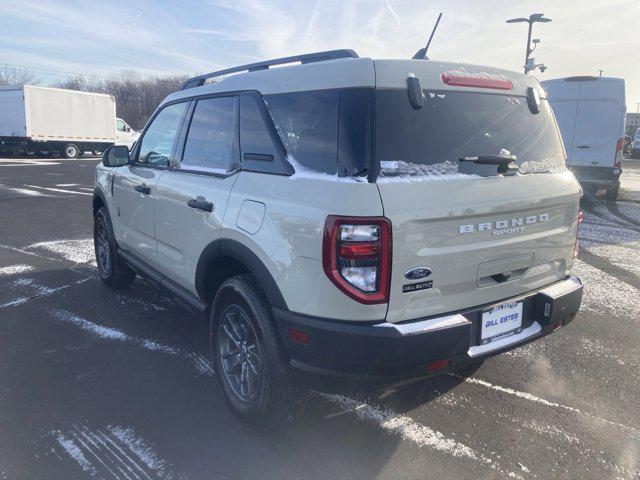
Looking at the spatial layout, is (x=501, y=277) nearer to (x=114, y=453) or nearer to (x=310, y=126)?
Result: (x=310, y=126)

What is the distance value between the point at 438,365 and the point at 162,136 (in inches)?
113

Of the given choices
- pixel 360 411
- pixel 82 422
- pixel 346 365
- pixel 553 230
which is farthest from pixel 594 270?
pixel 82 422

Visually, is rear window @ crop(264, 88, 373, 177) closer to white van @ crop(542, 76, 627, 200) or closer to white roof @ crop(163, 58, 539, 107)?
white roof @ crop(163, 58, 539, 107)

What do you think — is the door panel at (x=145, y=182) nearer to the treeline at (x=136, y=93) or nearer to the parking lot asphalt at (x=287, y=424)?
the parking lot asphalt at (x=287, y=424)

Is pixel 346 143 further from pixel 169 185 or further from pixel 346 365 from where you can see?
pixel 169 185

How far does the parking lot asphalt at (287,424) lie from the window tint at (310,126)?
5.06 feet

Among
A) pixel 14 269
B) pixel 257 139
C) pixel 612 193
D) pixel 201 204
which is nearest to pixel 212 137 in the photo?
pixel 201 204

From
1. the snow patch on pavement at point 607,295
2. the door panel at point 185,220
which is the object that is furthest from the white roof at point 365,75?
the snow patch on pavement at point 607,295

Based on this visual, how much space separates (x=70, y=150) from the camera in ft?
85.4

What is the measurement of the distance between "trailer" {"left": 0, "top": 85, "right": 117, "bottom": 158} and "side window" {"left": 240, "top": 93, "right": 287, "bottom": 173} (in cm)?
2428

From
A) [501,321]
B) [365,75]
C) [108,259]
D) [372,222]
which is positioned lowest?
[108,259]

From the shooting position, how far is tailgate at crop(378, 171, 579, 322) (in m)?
2.23

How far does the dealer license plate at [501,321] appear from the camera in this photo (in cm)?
256

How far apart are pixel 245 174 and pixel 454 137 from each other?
114 centimetres
